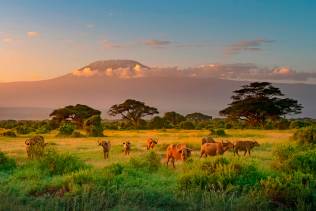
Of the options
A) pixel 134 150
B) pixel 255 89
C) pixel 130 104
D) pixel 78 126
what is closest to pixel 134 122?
pixel 130 104

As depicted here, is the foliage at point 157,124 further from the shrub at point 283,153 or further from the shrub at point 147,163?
the shrub at point 283,153

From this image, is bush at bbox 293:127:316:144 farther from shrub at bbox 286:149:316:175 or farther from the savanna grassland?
shrub at bbox 286:149:316:175

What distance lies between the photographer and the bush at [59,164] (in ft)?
53.9

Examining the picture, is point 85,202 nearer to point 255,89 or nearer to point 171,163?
point 171,163

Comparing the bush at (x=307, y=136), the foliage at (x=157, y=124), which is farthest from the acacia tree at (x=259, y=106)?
the bush at (x=307, y=136)

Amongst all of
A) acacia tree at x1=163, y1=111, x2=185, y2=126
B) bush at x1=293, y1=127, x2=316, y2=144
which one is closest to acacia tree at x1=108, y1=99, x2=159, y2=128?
acacia tree at x1=163, y1=111, x2=185, y2=126

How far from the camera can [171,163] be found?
20188mm

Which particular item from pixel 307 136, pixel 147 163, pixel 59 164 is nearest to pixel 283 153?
pixel 147 163

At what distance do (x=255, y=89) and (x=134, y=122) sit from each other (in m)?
16.0

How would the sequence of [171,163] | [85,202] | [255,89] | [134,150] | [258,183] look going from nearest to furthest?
[85,202] < [258,183] < [171,163] < [134,150] < [255,89]

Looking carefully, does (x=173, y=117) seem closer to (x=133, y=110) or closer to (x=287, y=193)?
(x=133, y=110)

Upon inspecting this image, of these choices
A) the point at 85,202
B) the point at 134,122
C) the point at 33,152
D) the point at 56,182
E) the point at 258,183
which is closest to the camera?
the point at 85,202

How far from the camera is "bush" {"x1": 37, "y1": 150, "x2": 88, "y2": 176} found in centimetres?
1644

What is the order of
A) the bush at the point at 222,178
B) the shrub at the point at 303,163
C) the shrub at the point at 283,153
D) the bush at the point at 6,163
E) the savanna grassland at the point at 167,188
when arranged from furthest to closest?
the bush at the point at 6,163 → the shrub at the point at 283,153 → the shrub at the point at 303,163 → the bush at the point at 222,178 → the savanna grassland at the point at 167,188
